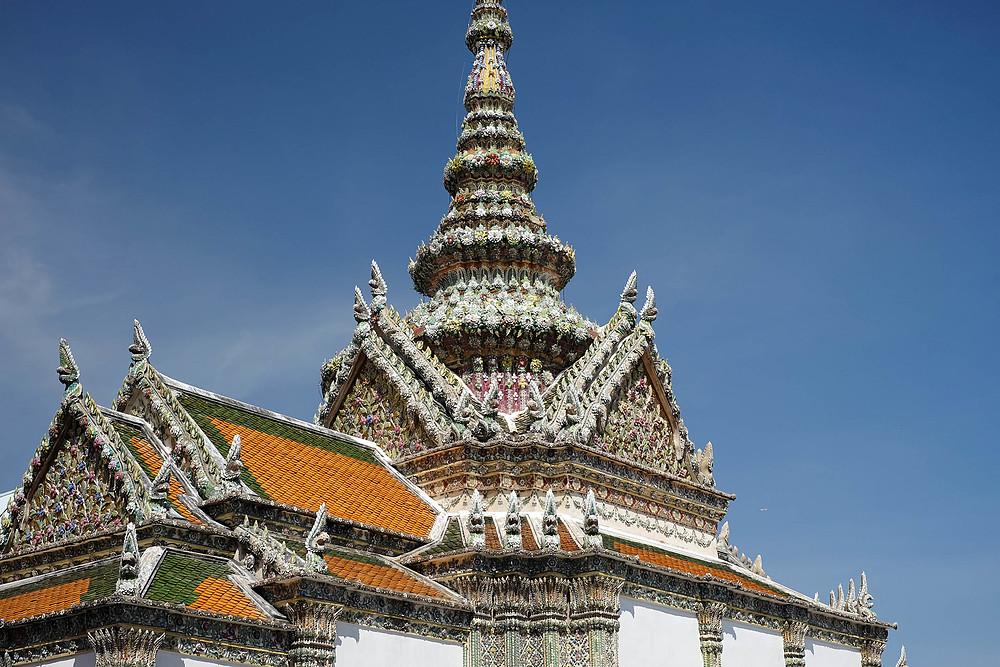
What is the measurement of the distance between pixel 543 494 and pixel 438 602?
366 cm

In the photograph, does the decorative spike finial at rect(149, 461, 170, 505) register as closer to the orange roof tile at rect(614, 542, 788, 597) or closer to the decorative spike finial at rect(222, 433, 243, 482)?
the decorative spike finial at rect(222, 433, 243, 482)

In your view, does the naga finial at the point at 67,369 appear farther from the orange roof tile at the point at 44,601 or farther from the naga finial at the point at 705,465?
the naga finial at the point at 705,465

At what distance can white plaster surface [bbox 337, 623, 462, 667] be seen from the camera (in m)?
15.8

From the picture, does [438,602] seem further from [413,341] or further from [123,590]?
[413,341]

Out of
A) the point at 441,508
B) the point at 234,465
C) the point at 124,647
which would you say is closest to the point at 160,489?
the point at 234,465

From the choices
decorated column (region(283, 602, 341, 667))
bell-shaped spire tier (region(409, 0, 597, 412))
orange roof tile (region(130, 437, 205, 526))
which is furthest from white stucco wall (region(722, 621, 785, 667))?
orange roof tile (region(130, 437, 205, 526))

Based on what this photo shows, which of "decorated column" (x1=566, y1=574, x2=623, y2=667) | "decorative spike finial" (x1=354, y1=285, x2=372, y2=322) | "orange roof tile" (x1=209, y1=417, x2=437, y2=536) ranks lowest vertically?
"decorated column" (x1=566, y1=574, x2=623, y2=667)

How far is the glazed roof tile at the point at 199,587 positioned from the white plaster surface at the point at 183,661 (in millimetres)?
541

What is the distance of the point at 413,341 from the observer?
74.3 ft

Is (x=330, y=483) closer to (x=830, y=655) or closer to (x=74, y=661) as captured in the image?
(x=74, y=661)

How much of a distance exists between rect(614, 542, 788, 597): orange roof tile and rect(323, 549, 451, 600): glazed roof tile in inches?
137

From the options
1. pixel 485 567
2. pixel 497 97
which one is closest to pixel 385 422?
pixel 485 567

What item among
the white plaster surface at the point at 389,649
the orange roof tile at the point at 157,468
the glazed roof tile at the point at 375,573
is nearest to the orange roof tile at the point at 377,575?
the glazed roof tile at the point at 375,573

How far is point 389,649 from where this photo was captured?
53.7 ft
